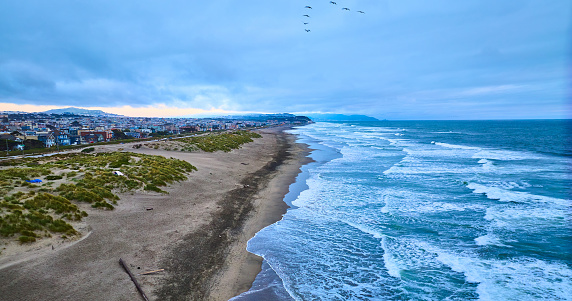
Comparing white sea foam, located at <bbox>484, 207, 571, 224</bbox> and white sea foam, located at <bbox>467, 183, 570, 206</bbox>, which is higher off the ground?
white sea foam, located at <bbox>467, 183, 570, 206</bbox>

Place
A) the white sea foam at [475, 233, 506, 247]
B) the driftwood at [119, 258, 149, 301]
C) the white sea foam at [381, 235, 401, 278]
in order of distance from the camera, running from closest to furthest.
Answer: the driftwood at [119, 258, 149, 301]
the white sea foam at [381, 235, 401, 278]
the white sea foam at [475, 233, 506, 247]

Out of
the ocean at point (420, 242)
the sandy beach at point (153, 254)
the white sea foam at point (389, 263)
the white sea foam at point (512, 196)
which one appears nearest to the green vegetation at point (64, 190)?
the sandy beach at point (153, 254)

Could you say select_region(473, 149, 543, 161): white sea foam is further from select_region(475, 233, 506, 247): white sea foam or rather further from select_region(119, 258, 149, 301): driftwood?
select_region(119, 258, 149, 301): driftwood

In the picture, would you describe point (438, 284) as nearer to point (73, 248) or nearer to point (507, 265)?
point (507, 265)

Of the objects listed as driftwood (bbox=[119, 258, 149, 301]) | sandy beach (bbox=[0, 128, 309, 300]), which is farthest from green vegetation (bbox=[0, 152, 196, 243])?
driftwood (bbox=[119, 258, 149, 301])

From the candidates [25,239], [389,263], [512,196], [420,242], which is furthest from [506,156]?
[25,239]

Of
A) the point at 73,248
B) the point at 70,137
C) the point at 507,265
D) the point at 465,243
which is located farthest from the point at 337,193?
the point at 70,137
